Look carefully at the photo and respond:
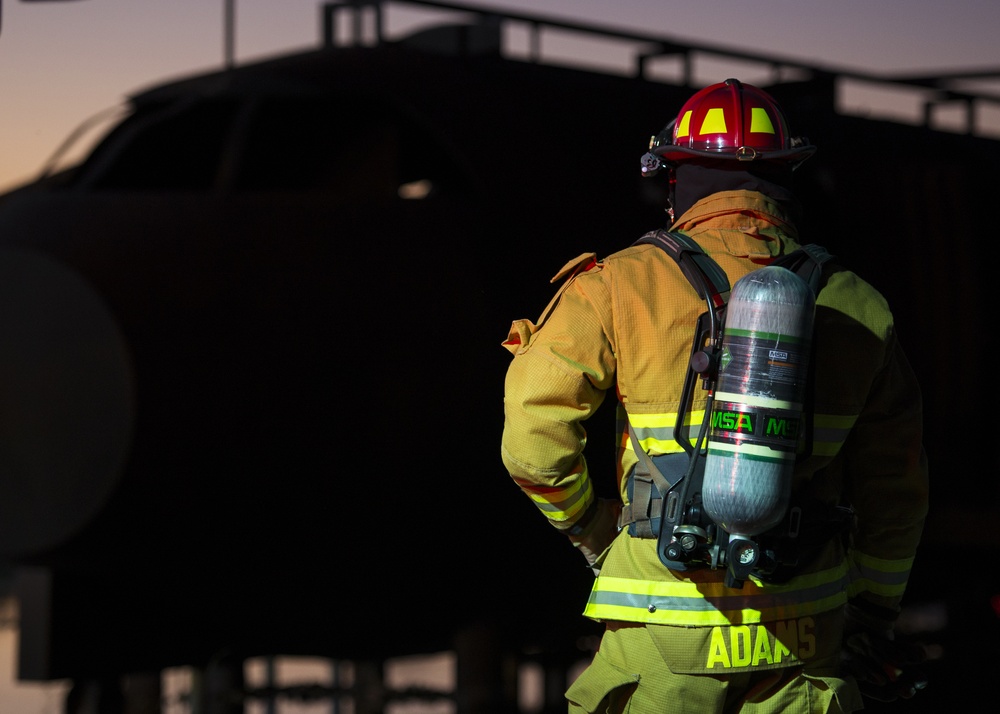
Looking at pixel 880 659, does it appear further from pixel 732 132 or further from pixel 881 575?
pixel 732 132

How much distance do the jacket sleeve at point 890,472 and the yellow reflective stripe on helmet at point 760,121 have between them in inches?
21.3

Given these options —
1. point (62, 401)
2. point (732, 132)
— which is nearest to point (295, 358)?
point (62, 401)

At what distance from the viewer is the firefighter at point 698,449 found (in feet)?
9.48

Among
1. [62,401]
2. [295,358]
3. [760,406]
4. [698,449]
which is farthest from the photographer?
[295,358]

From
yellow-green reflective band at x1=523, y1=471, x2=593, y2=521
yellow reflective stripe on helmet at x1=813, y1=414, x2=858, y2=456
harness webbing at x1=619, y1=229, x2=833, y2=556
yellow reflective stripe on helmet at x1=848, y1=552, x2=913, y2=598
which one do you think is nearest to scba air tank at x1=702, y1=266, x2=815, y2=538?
harness webbing at x1=619, y1=229, x2=833, y2=556

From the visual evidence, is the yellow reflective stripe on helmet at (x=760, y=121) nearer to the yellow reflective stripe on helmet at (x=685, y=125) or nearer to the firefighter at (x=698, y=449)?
the firefighter at (x=698, y=449)

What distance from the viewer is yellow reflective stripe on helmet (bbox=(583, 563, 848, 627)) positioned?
2908mm

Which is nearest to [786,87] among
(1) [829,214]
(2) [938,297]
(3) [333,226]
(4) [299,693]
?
(1) [829,214]

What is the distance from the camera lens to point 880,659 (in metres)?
3.22

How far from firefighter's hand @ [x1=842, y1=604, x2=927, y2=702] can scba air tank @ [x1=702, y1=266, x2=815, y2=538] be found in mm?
740

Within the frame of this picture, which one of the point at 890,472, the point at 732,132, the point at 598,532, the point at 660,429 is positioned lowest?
the point at 598,532

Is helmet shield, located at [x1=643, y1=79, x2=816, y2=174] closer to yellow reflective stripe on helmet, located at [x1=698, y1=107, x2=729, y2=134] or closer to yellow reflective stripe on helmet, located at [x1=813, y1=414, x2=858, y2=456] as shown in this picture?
yellow reflective stripe on helmet, located at [x1=698, y1=107, x2=729, y2=134]

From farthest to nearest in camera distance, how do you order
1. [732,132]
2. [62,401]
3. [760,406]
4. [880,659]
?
[62,401]
[880,659]
[732,132]
[760,406]

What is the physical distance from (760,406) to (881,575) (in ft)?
2.75
